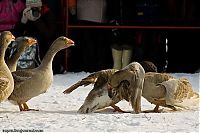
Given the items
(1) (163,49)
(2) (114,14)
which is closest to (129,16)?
(2) (114,14)

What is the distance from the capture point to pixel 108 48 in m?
11.5

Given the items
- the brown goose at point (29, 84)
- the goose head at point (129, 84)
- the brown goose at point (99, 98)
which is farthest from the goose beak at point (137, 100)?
the brown goose at point (29, 84)

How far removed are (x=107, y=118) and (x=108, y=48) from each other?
18.9 feet

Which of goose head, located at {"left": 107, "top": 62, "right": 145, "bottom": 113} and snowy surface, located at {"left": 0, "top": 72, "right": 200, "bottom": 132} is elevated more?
goose head, located at {"left": 107, "top": 62, "right": 145, "bottom": 113}

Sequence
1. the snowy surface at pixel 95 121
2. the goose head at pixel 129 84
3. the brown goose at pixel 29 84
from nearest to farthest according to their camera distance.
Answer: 1. the snowy surface at pixel 95 121
2. the goose head at pixel 129 84
3. the brown goose at pixel 29 84

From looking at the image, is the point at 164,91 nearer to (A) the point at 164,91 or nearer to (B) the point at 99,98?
(A) the point at 164,91

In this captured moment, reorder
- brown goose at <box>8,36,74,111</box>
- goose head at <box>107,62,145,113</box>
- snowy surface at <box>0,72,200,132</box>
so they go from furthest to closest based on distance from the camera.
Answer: brown goose at <box>8,36,74,111</box>
goose head at <box>107,62,145,113</box>
snowy surface at <box>0,72,200,132</box>

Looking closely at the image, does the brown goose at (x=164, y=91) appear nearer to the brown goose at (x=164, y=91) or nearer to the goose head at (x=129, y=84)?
the brown goose at (x=164, y=91)

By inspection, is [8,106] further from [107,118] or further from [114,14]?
[114,14]

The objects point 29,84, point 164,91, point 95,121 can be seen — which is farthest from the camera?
point 164,91

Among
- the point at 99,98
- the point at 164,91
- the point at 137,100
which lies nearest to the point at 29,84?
the point at 99,98

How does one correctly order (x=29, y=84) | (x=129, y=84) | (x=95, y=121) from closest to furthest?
1. (x=95, y=121)
2. (x=129, y=84)
3. (x=29, y=84)

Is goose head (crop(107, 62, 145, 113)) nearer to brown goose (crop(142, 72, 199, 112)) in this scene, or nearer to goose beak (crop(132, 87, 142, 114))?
goose beak (crop(132, 87, 142, 114))

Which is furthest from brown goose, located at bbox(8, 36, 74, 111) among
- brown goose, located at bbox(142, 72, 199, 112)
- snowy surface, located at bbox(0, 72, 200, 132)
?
brown goose, located at bbox(142, 72, 199, 112)
